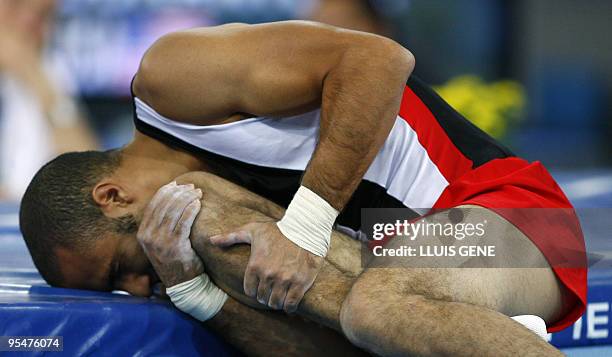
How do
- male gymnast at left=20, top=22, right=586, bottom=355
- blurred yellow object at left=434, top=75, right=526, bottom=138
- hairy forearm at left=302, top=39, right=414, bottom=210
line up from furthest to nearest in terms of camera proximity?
blurred yellow object at left=434, top=75, right=526, bottom=138
hairy forearm at left=302, top=39, right=414, bottom=210
male gymnast at left=20, top=22, right=586, bottom=355

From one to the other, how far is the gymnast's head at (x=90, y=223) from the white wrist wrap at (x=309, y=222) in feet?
1.26

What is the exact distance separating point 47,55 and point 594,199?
388 cm

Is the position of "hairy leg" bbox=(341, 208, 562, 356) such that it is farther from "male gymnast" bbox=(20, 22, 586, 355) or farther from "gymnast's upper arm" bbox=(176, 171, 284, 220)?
"gymnast's upper arm" bbox=(176, 171, 284, 220)

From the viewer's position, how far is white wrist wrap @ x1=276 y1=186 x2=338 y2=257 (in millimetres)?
1919

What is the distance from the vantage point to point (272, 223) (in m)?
1.95

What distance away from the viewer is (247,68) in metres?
2.02

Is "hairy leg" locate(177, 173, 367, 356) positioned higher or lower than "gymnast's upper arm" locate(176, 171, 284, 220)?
lower

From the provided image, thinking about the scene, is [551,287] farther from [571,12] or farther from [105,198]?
[571,12]

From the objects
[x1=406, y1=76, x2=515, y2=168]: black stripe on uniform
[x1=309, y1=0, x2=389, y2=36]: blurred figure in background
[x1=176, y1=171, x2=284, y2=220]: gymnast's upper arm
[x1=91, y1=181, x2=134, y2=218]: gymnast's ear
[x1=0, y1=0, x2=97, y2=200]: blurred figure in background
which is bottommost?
[x1=0, y1=0, x2=97, y2=200]: blurred figure in background

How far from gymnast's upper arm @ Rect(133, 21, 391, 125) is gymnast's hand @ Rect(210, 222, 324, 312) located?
30 centimetres

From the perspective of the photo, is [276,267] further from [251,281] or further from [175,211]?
[175,211]

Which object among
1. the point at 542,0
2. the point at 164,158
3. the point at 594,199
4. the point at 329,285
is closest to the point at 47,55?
the point at 594,199

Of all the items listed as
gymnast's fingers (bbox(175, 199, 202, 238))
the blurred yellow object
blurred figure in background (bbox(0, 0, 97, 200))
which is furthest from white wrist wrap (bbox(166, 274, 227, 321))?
blurred figure in background (bbox(0, 0, 97, 200))

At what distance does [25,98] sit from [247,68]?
444cm
